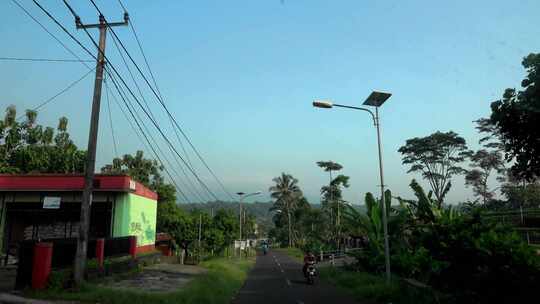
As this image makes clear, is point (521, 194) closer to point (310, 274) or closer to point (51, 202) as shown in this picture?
point (310, 274)

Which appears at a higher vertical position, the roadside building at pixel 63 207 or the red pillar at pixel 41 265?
the roadside building at pixel 63 207

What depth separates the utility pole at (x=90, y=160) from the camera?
42.3ft

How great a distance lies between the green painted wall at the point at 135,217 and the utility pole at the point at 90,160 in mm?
9232

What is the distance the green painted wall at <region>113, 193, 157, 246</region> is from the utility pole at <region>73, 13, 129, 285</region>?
923cm

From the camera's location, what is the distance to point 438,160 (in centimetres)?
4328

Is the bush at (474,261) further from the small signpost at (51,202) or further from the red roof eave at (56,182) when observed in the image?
the small signpost at (51,202)

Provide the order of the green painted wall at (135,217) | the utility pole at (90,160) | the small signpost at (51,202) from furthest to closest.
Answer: the green painted wall at (135,217), the small signpost at (51,202), the utility pole at (90,160)

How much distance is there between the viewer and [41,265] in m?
12.2

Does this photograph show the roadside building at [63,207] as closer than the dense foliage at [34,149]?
Yes

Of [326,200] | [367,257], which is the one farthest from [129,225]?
[326,200]

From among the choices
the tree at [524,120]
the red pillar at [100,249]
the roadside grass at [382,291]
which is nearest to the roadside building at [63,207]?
the red pillar at [100,249]

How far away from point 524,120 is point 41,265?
13418 millimetres

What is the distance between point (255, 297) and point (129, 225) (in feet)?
38.0

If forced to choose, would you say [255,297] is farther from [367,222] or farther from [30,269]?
[367,222]
